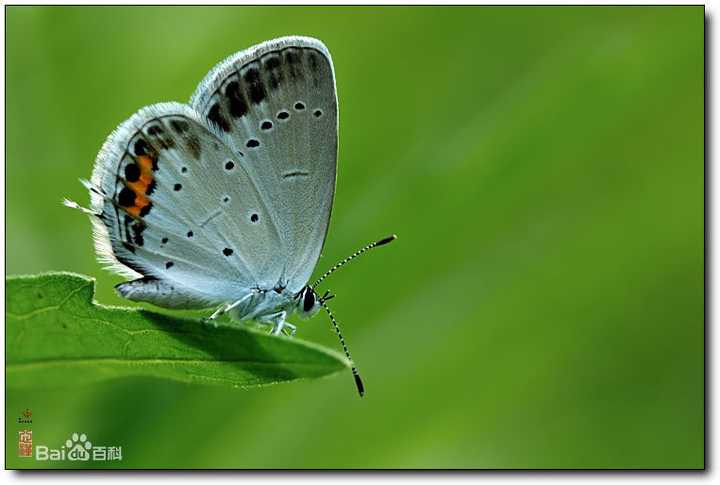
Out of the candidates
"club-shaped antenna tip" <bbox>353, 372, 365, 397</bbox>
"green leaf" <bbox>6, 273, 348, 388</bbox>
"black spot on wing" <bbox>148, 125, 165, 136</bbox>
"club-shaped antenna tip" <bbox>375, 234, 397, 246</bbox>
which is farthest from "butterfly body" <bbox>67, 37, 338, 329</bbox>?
"green leaf" <bbox>6, 273, 348, 388</bbox>

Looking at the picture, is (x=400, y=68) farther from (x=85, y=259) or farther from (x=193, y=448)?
(x=193, y=448)

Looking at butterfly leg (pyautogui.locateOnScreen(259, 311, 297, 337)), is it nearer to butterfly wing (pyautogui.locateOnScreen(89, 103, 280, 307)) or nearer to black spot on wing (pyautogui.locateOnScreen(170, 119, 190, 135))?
butterfly wing (pyautogui.locateOnScreen(89, 103, 280, 307))

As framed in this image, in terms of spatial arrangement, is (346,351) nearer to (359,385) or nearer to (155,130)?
(359,385)

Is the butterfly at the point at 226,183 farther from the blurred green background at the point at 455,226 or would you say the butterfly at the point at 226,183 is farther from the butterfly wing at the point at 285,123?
the blurred green background at the point at 455,226

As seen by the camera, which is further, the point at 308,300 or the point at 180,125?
the point at 308,300

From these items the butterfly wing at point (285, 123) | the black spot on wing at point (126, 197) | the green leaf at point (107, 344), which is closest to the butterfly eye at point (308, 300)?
the butterfly wing at point (285, 123)

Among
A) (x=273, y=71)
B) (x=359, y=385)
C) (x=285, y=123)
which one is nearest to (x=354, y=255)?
(x=359, y=385)

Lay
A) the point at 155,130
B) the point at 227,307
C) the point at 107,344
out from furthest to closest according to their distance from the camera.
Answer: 1. the point at 227,307
2. the point at 155,130
3. the point at 107,344
